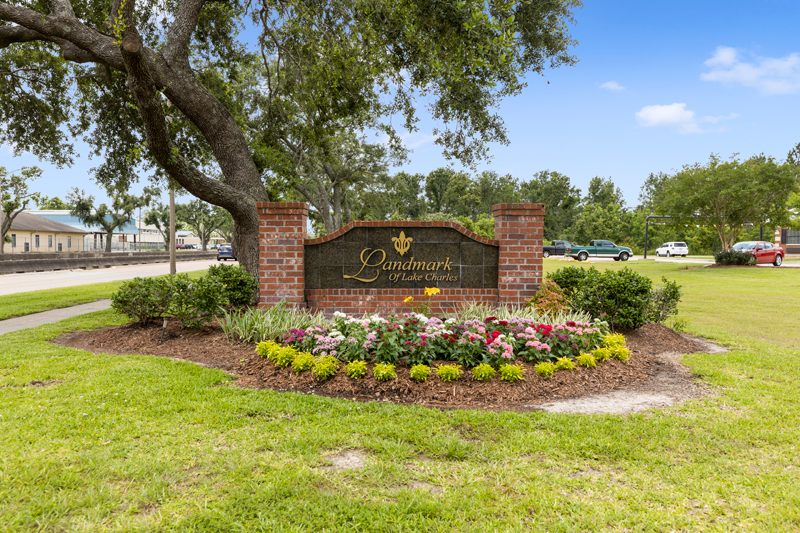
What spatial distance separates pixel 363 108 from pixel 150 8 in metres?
6.29

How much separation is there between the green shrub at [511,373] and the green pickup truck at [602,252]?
36851mm

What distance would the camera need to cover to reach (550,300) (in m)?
7.09

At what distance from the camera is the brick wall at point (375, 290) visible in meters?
7.49

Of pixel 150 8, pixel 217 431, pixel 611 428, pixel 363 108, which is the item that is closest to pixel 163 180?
pixel 150 8

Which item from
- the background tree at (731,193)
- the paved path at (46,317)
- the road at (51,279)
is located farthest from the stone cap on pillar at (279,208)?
the background tree at (731,193)

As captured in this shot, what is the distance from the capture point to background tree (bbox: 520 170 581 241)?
68.1 meters

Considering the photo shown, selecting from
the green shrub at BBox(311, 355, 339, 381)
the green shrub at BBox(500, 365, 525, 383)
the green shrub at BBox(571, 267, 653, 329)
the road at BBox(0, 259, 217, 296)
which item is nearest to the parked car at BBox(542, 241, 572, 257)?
the road at BBox(0, 259, 217, 296)

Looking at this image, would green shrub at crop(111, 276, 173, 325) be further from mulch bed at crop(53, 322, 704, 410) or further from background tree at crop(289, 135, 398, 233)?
background tree at crop(289, 135, 398, 233)

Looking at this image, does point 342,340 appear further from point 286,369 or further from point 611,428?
point 611,428

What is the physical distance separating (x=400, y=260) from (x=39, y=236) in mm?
61225

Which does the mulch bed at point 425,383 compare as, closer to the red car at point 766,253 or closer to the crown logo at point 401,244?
the crown logo at point 401,244

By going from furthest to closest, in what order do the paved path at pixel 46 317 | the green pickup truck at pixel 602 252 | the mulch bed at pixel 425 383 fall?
the green pickup truck at pixel 602 252 < the paved path at pixel 46 317 < the mulch bed at pixel 425 383

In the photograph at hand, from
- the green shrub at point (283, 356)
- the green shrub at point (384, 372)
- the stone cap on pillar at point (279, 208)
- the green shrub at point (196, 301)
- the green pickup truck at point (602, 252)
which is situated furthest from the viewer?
the green pickup truck at point (602, 252)

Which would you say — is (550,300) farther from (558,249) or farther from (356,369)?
(558,249)
